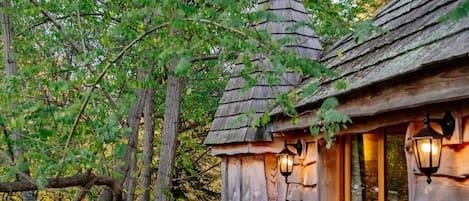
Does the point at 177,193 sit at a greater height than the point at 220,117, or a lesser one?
lesser

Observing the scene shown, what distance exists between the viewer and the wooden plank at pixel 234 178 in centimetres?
554

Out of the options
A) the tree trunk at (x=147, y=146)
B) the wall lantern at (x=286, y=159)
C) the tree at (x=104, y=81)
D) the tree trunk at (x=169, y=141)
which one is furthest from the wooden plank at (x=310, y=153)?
the tree trunk at (x=147, y=146)

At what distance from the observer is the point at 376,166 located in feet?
12.7

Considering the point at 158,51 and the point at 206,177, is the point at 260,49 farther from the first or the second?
the point at 206,177

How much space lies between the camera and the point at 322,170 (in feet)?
14.1

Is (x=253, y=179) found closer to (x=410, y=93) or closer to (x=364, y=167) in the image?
(x=364, y=167)

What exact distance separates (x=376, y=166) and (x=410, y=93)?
1085 mm

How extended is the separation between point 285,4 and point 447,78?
353cm

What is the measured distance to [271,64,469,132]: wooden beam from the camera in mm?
2590

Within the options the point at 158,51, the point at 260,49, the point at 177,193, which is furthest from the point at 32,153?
the point at 177,193

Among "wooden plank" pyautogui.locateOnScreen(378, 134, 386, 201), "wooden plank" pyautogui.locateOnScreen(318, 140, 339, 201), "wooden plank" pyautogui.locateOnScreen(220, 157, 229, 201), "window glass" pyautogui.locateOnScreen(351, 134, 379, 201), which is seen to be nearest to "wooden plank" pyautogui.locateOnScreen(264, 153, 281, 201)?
"wooden plank" pyautogui.locateOnScreen(220, 157, 229, 201)

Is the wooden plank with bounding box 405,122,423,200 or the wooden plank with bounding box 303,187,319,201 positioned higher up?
the wooden plank with bounding box 405,122,423,200

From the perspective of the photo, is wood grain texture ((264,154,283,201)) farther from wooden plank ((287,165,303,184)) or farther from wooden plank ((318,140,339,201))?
wooden plank ((318,140,339,201))

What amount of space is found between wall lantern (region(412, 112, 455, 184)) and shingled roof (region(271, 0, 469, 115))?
37cm
